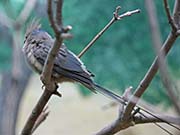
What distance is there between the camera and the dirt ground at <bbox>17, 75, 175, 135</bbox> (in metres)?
2.15

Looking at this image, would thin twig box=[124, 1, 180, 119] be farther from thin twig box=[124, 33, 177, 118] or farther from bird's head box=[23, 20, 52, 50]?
bird's head box=[23, 20, 52, 50]

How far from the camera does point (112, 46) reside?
6.31ft

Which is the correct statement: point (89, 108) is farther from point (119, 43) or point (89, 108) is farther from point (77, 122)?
point (119, 43)

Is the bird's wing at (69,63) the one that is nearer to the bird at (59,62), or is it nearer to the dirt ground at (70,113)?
the bird at (59,62)

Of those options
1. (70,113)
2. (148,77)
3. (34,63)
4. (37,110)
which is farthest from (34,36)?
(70,113)

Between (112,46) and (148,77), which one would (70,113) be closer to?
(112,46)

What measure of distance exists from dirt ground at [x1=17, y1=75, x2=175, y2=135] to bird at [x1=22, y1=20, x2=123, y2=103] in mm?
1390

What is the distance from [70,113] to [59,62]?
5.59 ft

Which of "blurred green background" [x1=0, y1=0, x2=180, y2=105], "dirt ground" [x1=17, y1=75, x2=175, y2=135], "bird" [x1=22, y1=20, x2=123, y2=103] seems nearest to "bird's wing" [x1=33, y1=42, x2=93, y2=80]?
"bird" [x1=22, y1=20, x2=123, y2=103]

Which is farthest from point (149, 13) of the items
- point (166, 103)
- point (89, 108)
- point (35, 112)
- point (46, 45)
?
point (89, 108)

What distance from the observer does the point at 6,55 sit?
192 cm

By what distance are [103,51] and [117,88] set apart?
6.1 inches

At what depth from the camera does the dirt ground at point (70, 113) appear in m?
2.15

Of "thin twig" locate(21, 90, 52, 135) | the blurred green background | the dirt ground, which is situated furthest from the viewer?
the dirt ground
